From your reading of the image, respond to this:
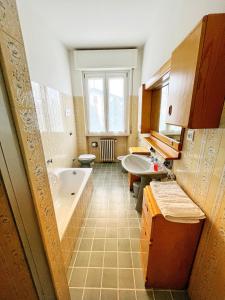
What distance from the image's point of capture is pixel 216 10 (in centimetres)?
89

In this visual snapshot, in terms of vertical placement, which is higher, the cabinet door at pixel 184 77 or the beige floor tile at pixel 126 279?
the cabinet door at pixel 184 77

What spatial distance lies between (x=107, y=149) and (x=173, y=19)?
288 centimetres

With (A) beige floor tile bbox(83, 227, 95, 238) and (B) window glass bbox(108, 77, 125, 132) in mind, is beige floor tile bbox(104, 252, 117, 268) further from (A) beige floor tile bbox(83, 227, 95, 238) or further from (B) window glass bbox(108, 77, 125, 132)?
(B) window glass bbox(108, 77, 125, 132)

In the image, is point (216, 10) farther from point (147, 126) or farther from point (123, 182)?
point (123, 182)

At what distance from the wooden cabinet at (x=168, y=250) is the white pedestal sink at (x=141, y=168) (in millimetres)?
528

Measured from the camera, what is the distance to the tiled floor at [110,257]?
4.08 ft

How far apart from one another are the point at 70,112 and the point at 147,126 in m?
1.91

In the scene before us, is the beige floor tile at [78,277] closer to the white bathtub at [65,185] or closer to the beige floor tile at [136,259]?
the beige floor tile at [136,259]

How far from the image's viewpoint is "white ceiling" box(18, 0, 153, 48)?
184 cm

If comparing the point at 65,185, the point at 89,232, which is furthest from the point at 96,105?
the point at 89,232

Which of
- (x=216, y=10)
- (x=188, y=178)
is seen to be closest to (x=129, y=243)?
(x=188, y=178)

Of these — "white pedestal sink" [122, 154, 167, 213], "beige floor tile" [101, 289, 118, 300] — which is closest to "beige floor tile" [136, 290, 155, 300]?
"beige floor tile" [101, 289, 118, 300]

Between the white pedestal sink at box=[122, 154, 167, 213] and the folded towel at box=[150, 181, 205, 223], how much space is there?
0.40 meters

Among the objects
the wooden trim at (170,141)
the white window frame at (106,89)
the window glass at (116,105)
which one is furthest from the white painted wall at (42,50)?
the wooden trim at (170,141)
